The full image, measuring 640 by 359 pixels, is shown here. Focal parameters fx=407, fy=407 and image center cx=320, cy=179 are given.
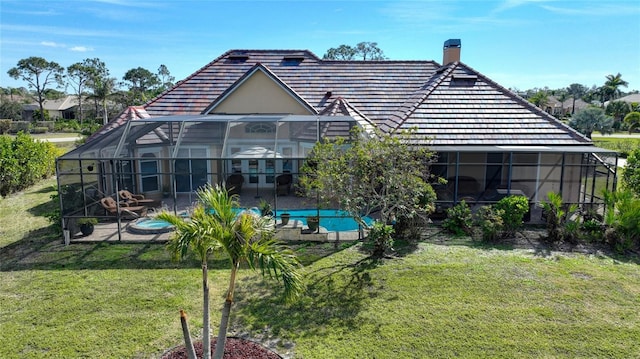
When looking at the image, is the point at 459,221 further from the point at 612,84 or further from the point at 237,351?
the point at 612,84

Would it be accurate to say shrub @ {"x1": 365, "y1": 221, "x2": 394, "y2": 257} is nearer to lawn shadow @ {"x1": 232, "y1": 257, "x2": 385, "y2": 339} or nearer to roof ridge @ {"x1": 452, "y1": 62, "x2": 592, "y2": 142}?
lawn shadow @ {"x1": 232, "y1": 257, "x2": 385, "y2": 339}

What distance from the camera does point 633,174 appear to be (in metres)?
15.8

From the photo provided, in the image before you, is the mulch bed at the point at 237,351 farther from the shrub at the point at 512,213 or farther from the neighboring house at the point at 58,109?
the neighboring house at the point at 58,109

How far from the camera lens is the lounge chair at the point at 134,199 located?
49.8ft

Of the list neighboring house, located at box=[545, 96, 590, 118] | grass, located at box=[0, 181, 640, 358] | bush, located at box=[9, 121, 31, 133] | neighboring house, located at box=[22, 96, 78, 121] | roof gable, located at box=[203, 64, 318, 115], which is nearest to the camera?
grass, located at box=[0, 181, 640, 358]

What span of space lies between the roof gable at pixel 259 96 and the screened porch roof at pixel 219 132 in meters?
4.45

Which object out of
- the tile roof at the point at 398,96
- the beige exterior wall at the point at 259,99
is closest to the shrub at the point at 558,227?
the tile roof at the point at 398,96

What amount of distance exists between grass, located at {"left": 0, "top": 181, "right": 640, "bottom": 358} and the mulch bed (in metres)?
0.38

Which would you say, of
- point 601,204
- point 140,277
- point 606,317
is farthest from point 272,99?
point 606,317

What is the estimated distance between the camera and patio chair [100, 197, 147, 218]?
14047mm

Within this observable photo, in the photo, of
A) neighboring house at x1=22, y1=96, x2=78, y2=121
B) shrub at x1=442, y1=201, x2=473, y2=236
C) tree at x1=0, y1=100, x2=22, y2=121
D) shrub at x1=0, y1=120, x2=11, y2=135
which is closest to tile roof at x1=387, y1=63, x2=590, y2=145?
shrub at x1=442, y1=201, x2=473, y2=236

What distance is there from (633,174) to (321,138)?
40.1ft

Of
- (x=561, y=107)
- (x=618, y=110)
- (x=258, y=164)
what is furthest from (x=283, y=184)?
(x=561, y=107)

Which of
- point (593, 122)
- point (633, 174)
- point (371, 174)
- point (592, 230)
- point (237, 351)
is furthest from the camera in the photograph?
point (593, 122)
